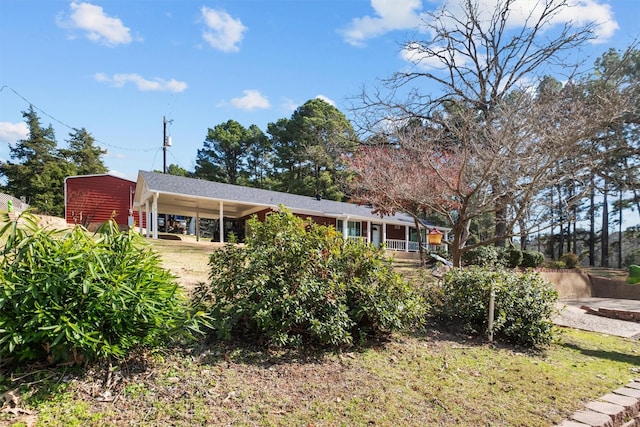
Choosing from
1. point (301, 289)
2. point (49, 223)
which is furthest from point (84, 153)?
point (301, 289)

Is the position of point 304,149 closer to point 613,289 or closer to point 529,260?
point 529,260

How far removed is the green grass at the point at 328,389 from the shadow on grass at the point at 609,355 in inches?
26.7

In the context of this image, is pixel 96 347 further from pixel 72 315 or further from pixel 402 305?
pixel 402 305

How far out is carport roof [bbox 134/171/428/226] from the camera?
18386 mm

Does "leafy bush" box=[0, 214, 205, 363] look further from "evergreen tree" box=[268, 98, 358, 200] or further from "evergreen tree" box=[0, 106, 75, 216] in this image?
"evergreen tree" box=[268, 98, 358, 200]

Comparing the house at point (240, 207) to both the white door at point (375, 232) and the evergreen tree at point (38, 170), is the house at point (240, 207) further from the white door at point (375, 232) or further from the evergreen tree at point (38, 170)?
the evergreen tree at point (38, 170)

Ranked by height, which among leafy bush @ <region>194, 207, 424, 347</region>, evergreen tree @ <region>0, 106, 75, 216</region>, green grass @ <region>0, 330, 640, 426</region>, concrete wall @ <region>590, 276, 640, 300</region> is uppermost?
evergreen tree @ <region>0, 106, 75, 216</region>

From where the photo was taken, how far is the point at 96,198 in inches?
962

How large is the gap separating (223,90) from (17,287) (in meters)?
9.52

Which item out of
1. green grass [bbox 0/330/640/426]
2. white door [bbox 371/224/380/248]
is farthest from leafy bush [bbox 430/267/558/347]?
white door [bbox 371/224/380/248]

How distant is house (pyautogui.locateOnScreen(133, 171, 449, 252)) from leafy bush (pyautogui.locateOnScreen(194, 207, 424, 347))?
36.3 feet

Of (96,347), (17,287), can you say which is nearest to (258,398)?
(96,347)

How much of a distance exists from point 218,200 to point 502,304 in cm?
1563

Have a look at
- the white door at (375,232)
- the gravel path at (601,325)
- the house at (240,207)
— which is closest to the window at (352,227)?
the house at (240,207)
